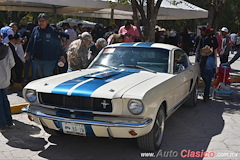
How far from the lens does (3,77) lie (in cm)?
470

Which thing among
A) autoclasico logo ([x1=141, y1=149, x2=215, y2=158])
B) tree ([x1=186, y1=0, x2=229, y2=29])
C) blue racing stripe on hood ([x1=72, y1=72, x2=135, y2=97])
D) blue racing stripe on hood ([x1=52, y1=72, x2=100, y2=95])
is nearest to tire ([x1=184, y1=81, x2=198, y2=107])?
autoclasico logo ([x1=141, y1=149, x2=215, y2=158])

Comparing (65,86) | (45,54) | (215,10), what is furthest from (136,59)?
(215,10)

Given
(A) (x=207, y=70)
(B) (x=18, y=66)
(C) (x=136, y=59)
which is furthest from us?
(B) (x=18, y=66)

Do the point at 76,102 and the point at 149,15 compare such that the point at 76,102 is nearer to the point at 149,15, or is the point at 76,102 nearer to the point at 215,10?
the point at 149,15

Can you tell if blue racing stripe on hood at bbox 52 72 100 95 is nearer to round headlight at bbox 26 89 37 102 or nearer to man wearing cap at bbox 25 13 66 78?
round headlight at bbox 26 89 37 102

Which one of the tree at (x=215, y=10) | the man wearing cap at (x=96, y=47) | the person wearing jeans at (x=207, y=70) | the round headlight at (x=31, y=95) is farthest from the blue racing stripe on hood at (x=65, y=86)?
the tree at (x=215, y=10)

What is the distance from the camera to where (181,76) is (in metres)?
5.30

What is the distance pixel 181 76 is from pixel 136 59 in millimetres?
883

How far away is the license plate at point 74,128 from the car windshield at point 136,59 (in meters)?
1.63

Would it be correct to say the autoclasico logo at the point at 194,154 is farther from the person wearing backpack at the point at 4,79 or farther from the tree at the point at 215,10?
the tree at the point at 215,10

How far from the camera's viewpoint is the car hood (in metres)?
3.77

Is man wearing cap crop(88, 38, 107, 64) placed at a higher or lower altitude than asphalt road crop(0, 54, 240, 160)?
higher

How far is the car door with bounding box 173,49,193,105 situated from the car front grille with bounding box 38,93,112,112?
5.63ft

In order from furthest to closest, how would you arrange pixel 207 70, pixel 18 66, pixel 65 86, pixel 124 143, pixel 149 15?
1. pixel 149 15
2. pixel 18 66
3. pixel 207 70
4. pixel 124 143
5. pixel 65 86
